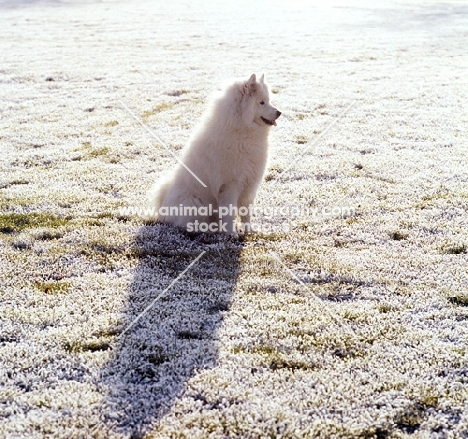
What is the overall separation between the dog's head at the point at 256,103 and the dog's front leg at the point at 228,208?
1201 mm

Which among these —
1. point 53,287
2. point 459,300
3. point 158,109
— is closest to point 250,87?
point 53,287

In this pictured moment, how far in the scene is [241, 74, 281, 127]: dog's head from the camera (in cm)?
828

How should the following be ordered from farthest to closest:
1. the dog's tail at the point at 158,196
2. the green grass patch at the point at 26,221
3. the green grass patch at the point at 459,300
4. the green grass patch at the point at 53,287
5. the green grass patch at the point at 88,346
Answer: the dog's tail at the point at 158,196
the green grass patch at the point at 26,221
the green grass patch at the point at 53,287
the green grass patch at the point at 459,300
the green grass patch at the point at 88,346

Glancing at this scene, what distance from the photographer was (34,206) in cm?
977

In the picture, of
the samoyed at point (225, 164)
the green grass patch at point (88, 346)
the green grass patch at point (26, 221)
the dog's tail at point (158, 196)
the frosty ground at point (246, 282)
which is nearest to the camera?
the frosty ground at point (246, 282)

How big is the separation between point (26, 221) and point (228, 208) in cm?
369

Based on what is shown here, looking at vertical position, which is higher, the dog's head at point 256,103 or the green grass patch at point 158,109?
the dog's head at point 256,103

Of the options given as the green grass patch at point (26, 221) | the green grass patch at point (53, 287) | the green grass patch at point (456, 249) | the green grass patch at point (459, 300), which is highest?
the green grass patch at point (456, 249)

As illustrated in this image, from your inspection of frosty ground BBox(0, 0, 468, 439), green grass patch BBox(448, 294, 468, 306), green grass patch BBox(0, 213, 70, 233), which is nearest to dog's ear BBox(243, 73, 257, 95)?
frosty ground BBox(0, 0, 468, 439)

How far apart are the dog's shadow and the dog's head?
6.93ft

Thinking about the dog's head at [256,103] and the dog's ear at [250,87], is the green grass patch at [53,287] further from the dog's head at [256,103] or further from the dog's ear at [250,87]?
the dog's ear at [250,87]

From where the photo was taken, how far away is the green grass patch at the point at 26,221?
8.80 m

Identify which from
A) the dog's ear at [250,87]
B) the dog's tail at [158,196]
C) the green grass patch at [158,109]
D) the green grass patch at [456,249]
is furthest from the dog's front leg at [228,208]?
the green grass patch at [158,109]

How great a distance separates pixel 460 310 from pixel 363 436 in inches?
106
